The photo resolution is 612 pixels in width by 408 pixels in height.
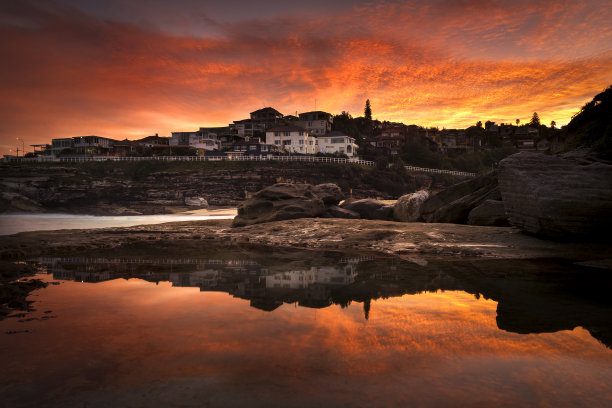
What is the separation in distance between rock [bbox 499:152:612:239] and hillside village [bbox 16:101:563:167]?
204ft

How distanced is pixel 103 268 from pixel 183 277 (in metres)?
2.94

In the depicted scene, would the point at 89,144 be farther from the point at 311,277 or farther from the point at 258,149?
the point at 311,277

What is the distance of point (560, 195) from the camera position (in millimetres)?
9680

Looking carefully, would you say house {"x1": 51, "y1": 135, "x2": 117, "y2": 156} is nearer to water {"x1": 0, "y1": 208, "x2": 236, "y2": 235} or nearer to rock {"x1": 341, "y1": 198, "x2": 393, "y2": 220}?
water {"x1": 0, "y1": 208, "x2": 236, "y2": 235}

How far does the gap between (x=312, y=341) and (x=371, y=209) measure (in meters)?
18.5

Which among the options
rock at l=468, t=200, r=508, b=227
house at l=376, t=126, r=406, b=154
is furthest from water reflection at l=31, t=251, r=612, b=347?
house at l=376, t=126, r=406, b=154

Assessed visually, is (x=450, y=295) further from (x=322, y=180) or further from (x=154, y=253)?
(x=322, y=180)

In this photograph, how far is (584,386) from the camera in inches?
123

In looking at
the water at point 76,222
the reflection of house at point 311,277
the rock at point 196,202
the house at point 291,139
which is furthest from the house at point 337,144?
the reflection of house at point 311,277

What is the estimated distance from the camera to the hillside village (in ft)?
266

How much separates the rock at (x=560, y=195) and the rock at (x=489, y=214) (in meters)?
2.57

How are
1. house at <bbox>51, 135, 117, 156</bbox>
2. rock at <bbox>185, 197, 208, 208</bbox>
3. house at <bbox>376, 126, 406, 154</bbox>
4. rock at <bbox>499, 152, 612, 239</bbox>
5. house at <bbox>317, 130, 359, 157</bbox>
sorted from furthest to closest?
house at <bbox>376, 126, 406, 154</bbox> → house at <bbox>51, 135, 117, 156</bbox> → house at <bbox>317, 130, 359, 157</bbox> → rock at <bbox>185, 197, 208, 208</bbox> → rock at <bbox>499, 152, 612, 239</bbox>

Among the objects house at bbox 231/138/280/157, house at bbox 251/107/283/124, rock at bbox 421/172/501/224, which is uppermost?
house at bbox 251/107/283/124

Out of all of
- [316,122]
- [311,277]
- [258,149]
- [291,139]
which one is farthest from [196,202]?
[316,122]
